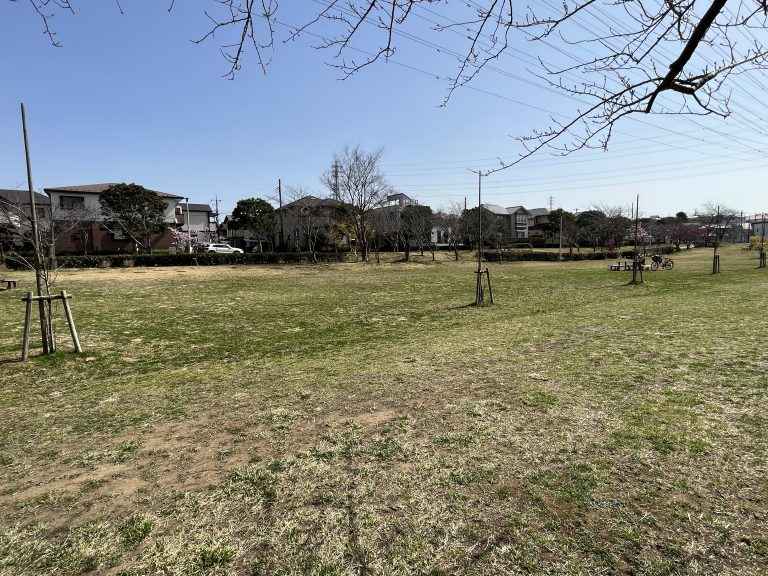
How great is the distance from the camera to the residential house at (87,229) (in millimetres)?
34719

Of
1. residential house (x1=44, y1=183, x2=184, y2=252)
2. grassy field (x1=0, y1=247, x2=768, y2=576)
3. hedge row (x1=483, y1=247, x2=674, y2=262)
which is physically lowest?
grassy field (x1=0, y1=247, x2=768, y2=576)

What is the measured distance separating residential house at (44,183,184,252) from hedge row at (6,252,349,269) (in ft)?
23.6

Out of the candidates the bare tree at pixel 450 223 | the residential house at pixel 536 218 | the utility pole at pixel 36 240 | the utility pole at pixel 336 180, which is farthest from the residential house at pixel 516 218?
the utility pole at pixel 36 240

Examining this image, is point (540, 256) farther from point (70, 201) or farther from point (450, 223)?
point (70, 201)

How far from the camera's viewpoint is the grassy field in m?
2.12

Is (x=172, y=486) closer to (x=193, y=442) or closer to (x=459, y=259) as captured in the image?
(x=193, y=442)

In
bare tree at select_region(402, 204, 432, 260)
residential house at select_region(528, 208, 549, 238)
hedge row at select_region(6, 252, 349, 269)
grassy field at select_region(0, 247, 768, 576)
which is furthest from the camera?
residential house at select_region(528, 208, 549, 238)

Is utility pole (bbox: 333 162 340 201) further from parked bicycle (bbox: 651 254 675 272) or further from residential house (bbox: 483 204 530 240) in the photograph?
residential house (bbox: 483 204 530 240)

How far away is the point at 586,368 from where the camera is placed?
534cm

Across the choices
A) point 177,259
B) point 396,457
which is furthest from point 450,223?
point 396,457

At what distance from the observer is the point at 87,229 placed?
114 ft

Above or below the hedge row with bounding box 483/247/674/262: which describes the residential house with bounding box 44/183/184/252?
above

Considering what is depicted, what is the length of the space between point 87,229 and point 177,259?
40.4 ft

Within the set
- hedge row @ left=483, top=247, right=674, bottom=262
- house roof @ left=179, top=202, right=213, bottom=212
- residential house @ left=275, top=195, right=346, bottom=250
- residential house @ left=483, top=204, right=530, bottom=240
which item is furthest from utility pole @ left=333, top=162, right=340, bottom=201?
residential house @ left=483, top=204, right=530, bottom=240
